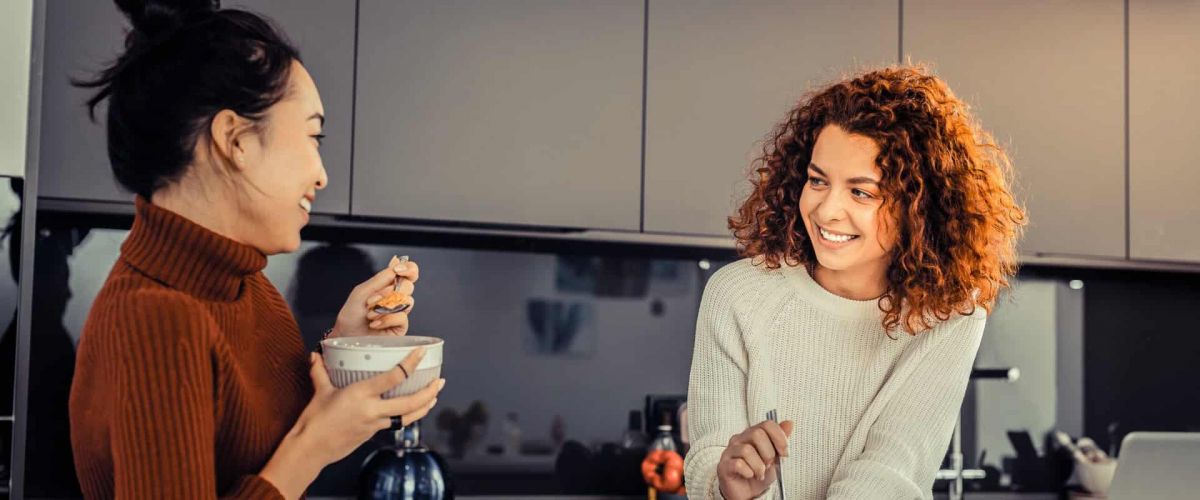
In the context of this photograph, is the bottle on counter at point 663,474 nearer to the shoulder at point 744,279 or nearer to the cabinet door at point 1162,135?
the shoulder at point 744,279

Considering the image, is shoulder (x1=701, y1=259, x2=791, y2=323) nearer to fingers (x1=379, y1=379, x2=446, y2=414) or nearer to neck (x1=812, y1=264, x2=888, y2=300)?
neck (x1=812, y1=264, x2=888, y2=300)

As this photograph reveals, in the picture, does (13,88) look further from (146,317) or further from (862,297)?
(862,297)

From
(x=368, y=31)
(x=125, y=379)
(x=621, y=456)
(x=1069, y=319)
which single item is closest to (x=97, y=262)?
(x=368, y=31)

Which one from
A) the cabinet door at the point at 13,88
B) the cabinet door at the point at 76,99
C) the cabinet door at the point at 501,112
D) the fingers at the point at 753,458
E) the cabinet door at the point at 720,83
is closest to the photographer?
the fingers at the point at 753,458

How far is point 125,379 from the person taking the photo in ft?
2.89

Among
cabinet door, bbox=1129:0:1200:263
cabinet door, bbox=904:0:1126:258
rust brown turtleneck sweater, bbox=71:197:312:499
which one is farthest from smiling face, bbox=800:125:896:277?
cabinet door, bbox=1129:0:1200:263

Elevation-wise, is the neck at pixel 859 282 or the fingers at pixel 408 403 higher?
the neck at pixel 859 282

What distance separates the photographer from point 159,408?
88cm

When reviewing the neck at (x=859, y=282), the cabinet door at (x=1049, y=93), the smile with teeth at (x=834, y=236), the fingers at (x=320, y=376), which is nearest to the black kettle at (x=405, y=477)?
the neck at (x=859, y=282)

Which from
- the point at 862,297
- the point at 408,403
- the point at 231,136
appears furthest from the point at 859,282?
the point at 231,136

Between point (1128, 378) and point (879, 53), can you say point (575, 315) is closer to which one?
point (879, 53)

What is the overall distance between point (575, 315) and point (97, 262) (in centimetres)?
110

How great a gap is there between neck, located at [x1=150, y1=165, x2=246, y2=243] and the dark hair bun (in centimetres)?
14

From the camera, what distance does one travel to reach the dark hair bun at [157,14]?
1.02m
